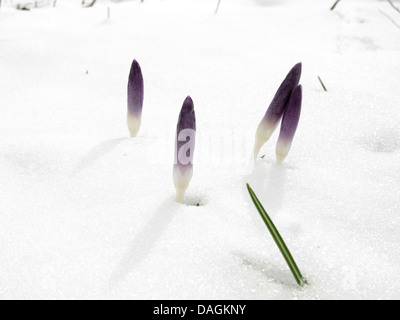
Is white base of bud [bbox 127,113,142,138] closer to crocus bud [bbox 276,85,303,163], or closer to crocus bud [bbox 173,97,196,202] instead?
crocus bud [bbox 173,97,196,202]

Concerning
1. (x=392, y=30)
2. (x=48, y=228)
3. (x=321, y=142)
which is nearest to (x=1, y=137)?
(x=48, y=228)

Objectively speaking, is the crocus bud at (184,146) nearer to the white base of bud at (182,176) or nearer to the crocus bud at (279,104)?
the white base of bud at (182,176)

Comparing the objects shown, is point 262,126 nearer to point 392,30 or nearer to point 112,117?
point 112,117

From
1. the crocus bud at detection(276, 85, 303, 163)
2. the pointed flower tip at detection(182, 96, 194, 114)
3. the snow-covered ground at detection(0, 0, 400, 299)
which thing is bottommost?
the snow-covered ground at detection(0, 0, 400, 299)

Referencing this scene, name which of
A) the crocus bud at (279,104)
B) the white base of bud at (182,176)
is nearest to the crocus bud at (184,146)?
the white base of bud at (182,176)

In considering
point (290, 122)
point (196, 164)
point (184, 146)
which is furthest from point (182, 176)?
point (290, 122)

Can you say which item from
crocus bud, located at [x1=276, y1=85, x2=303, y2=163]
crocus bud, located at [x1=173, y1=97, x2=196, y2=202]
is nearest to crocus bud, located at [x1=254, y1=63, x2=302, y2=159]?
crocus bud, located at [x1=276, y1=85, x2=303, y2=163]
